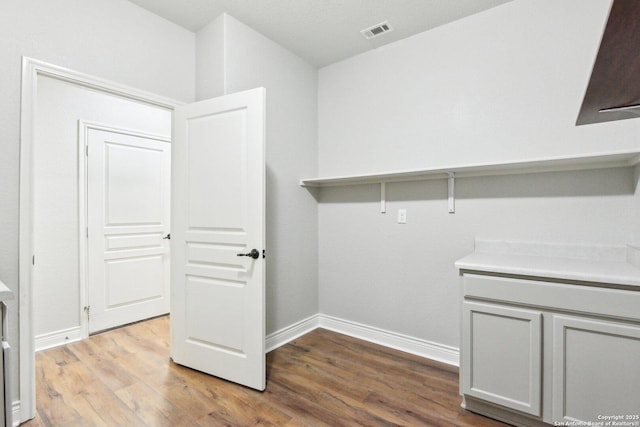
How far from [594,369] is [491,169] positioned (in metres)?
1.30

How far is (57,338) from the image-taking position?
2.86m

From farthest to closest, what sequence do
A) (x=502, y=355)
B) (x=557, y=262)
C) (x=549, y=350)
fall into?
(x=557, y=262) → (x=502, y=355) → (x=549, y=350)

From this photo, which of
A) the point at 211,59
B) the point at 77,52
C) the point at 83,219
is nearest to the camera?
the point at 77,52

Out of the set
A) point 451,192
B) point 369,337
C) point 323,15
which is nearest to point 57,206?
point 323,15

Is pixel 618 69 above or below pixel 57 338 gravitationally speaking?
above

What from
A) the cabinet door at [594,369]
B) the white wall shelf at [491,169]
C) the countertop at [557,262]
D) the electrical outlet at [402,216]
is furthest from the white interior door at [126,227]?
the cabinet door at [594,369]

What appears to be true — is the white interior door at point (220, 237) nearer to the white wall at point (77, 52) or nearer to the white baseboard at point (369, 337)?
the white wall at point (77, 52)

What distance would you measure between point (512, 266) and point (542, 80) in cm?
133

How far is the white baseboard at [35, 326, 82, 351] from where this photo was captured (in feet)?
9.06

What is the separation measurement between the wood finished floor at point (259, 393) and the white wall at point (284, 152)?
53cm

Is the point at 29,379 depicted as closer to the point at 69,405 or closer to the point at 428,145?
the point at 69,405

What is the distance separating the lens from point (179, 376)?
7.52ft

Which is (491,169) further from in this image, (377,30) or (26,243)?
(26,243)

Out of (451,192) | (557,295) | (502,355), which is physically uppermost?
(451,192)
